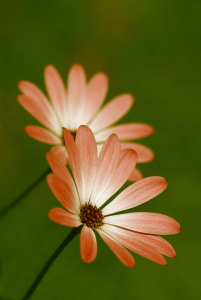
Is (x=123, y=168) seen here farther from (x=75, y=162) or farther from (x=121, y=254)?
(x=121, y=254)

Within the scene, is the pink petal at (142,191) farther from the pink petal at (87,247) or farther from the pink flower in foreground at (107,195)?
the pink petal at (87,247)

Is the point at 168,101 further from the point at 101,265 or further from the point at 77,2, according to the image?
the point at 101,265

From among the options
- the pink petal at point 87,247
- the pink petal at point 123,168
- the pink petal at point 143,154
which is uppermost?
the pink petal at point 143,154

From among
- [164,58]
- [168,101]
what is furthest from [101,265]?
[164,58]

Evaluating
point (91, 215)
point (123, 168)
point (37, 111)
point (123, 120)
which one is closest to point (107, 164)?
point (123, 168)

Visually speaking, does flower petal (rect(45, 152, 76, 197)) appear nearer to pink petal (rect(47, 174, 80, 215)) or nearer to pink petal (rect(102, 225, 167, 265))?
pink petal (rect(47, 174, 80, 215))

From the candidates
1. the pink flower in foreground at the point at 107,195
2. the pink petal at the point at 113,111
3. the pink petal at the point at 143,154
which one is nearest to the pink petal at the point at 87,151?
the pink flower in foreground at the point at 107,195

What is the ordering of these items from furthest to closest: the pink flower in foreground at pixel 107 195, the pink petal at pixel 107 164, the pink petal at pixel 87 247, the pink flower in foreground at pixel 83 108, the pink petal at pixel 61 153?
1. the pink flower in foreground at pixel 83 108
2. the pink petal at pixel 61 153
3. the pink petal at pixel 107 164
4. the pink flower in foreground at pixel 107 195
5. the pink petal at pixel 87 247
